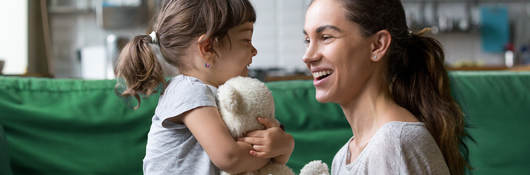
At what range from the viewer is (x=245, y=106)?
2.96ft

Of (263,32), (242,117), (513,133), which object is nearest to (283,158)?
(242,117)

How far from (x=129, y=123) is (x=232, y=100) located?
2.55 ft

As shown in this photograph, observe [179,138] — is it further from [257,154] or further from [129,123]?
[129,123]

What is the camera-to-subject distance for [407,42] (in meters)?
0.97

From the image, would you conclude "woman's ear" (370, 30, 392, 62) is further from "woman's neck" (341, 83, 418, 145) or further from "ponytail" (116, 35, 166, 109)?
"ponytail" (116, 35, 166, 109)

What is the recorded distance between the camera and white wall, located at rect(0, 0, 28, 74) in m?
4.09

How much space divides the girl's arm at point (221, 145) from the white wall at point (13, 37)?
3.69m

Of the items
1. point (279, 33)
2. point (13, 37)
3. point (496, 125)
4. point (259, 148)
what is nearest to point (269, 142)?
point (259, 148)

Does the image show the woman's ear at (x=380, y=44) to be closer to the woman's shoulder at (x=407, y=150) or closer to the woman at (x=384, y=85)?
the woman at (x=384, y=85)

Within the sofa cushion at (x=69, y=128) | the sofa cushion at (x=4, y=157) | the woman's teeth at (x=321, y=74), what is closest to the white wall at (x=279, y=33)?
the sofa cushion at (x=69, y=128)

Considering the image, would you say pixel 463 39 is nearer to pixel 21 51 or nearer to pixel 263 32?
pixel 263 32

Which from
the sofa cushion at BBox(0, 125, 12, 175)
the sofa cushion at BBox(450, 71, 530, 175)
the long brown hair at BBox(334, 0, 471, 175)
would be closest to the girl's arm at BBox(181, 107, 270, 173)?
the long brown hair at BBox(334, 0, 471, 175)

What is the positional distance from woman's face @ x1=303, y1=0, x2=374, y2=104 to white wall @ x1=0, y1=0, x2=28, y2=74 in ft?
12.4

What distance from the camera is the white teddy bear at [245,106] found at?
889mm
